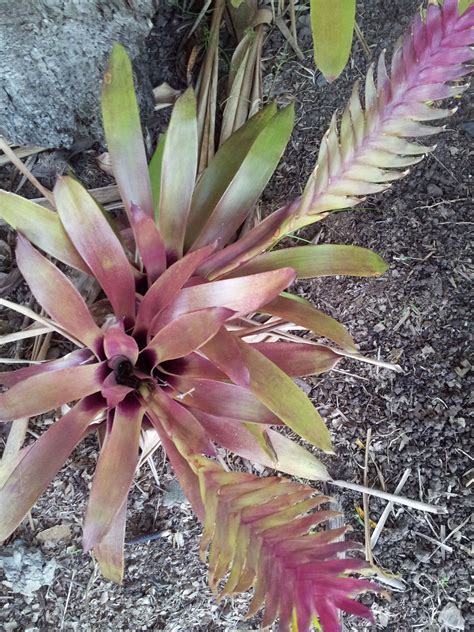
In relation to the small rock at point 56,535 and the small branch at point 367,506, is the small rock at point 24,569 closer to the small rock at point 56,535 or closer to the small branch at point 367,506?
the small rock at point 56,535

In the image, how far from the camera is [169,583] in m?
1.28

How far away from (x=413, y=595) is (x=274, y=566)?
74 cm

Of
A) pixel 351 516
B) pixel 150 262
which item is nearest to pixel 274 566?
pixel 150 262

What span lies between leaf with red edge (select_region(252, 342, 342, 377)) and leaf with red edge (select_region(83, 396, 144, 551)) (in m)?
0.25

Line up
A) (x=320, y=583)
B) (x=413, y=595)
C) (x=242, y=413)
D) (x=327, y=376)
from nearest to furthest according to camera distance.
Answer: (x=320, y=583) → (x=242, y=413) → (x=413, y=595) → (x=327, y=376)

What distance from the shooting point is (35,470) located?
0.93 metres

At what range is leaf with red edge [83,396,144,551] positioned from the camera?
0.88 m

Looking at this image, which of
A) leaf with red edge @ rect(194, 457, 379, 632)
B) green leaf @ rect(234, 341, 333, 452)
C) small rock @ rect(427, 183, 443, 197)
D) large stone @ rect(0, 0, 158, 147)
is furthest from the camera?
small rock @ rect(427, 183, 443, 197)

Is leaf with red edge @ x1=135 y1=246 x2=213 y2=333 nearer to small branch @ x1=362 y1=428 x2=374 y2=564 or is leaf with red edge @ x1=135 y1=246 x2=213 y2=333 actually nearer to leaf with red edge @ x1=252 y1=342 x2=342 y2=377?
leaf with red edge @ x1=252 y1=342 x2=342 y2=377

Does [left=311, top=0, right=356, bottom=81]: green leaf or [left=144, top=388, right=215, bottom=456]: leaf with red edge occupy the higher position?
[left=311, top=0, right=356, bottom=81]: green leaf

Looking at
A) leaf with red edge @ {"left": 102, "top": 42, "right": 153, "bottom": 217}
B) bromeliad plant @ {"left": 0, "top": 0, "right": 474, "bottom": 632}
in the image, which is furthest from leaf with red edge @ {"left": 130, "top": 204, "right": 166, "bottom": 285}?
leaf with red edge @ {"left": 102, "top": 42, "right": 153, "bottom": 217}

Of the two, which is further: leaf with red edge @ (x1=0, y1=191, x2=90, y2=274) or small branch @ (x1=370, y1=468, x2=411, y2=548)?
small branch @ (x1=370, y1=468, x2=411, y2=548)

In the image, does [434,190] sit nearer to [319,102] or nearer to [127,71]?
[319,102]

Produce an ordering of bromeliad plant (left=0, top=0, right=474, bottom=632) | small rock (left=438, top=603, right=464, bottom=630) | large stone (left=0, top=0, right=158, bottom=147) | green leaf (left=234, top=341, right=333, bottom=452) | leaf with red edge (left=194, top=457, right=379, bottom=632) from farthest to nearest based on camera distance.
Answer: small rock (left=438, top=603, right=464, bottom=630), large stone (left=0, top=0, right=158, bottom=147), green leaf (left=234, top=341, right=333, bottom=452), bromeliad plant (left=0, top=0, right=474, bottom=632), leaf with red edge (left=194, top=457, right=379, bottom=632)
